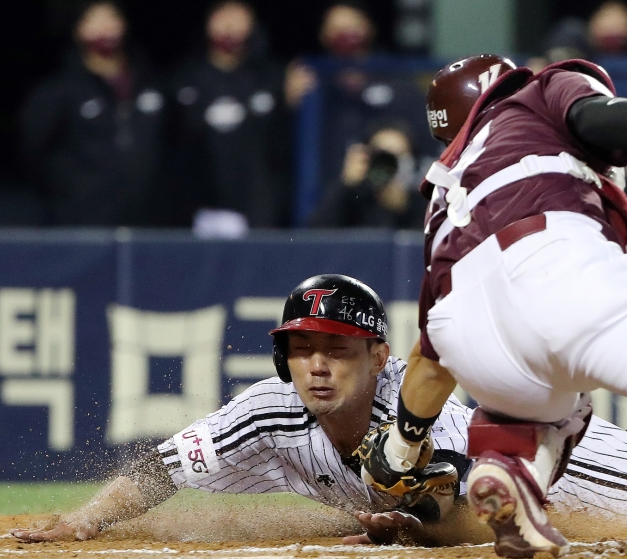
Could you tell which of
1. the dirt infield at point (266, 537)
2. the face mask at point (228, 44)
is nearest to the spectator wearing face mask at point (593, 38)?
the face mask at point (228, 44)

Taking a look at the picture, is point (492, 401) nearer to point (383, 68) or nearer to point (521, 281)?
point (521, 281)

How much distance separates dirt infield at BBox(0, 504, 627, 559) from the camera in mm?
3885

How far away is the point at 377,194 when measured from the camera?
7.60 metres

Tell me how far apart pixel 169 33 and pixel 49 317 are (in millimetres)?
4394

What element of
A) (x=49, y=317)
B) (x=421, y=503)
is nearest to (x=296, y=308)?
(x=421, y=503)

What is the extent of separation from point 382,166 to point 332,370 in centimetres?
336

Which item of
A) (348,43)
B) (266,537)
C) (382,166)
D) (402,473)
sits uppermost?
(348,43)

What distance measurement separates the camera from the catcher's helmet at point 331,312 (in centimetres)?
416

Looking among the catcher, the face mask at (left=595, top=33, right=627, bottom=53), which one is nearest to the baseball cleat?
the catcher

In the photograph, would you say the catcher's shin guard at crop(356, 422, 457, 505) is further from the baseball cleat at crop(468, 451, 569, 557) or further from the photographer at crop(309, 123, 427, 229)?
the photographer at crop(309, 123, 427, 229)

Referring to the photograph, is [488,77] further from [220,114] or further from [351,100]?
[220,114]

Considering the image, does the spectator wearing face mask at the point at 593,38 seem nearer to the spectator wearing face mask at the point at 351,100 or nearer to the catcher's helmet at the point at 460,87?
the spectator wearing face mask at the point at 351,100

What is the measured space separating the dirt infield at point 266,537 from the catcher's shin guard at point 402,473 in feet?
0.69

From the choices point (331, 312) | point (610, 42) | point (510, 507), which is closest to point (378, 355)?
point (331, 312)
